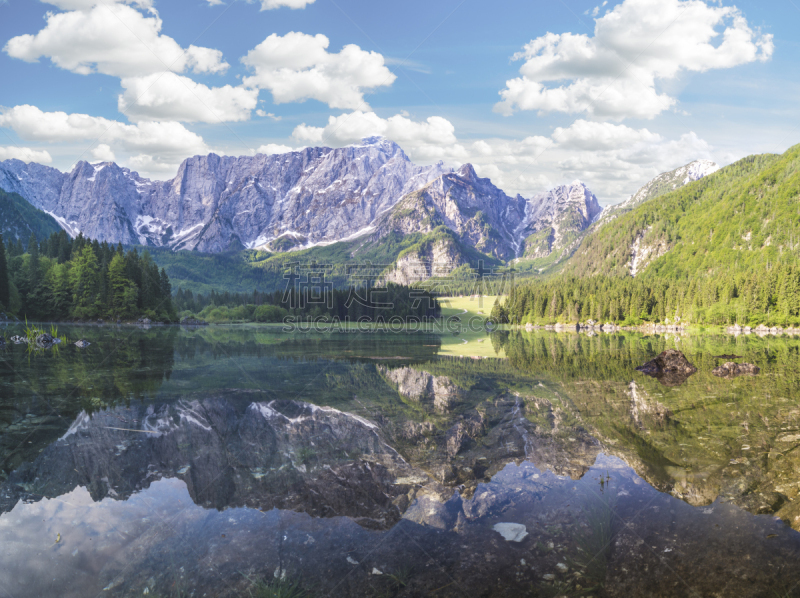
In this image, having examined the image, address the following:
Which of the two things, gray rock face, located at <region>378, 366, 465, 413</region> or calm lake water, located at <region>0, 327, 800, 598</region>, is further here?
gray rock face, located at <region>378, 366, 465, 413</region>

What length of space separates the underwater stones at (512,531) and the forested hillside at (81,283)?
4094 inches

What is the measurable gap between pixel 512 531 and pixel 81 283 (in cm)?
11559

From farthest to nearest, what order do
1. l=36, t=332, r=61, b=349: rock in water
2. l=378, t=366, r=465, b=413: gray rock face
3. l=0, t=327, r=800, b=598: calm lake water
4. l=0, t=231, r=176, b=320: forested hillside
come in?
1. l=0, t=231, r=176, b=320: forested hillside
2. l=36, t=332, r=61, b=349: rock in water
3. l=378, t=366, r=465, b=413: gray rock face
4. l=0, t=327, r=800, b=598: calm lake water

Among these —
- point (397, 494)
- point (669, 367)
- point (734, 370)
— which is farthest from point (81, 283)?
point (734, 370)

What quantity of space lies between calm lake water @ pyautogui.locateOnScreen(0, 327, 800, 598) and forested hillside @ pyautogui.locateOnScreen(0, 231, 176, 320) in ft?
301

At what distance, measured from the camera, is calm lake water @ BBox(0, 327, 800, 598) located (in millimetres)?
8039

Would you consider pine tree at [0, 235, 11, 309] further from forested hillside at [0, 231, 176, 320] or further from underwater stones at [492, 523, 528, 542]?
underwater stones at [492, 523, 528, 542]

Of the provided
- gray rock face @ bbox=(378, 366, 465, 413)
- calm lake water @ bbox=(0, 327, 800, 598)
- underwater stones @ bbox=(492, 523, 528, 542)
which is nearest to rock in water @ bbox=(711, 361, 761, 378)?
calm lake water @ bbox=(0, 327, 800, 598)

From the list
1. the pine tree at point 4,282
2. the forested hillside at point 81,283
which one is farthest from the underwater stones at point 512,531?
the forested hillside at point 81,283

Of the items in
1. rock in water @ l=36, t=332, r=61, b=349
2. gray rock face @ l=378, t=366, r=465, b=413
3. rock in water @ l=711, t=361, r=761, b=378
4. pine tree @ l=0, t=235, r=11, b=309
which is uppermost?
pine tree @ l=0, t=235, r=11, b=309

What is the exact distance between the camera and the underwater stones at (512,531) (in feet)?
30.8

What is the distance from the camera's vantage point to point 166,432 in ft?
54.5

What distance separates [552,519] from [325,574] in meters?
5.23

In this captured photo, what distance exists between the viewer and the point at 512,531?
967 centimetres
